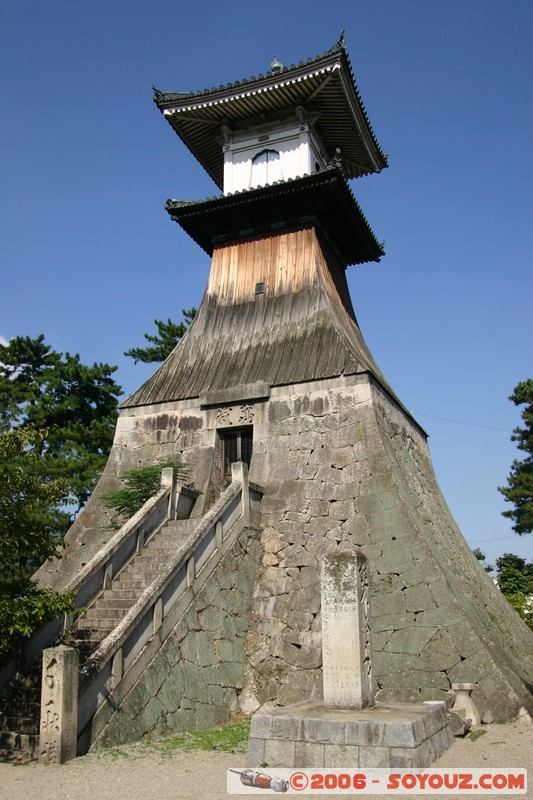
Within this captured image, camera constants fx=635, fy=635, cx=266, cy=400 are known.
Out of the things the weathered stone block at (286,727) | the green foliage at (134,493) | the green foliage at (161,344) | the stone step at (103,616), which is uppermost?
the green foliage at (161,344)

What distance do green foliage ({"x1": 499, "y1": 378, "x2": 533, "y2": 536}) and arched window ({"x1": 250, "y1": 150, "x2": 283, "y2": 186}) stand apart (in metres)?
19.2

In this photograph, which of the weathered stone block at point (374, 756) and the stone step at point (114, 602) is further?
the stone step at point (114, 602)

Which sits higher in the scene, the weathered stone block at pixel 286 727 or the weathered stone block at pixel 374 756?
the weathered stone block at pixel 286 727

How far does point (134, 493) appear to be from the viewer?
43.3 feet

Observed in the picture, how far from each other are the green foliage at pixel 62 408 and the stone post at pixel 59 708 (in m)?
13.7

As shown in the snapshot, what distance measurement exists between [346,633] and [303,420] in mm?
6337

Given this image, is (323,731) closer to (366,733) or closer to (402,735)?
(366,733)

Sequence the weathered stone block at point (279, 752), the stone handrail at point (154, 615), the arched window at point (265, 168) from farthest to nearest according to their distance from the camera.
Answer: the arched window at point (265, 168)
the stone handrail at point (154, 615)
the weathered stone block at point (279, 752)

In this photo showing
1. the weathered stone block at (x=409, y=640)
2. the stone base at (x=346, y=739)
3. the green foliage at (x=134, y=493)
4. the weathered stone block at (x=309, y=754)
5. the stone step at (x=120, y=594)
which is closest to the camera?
the stone base at (x=346, y=739)

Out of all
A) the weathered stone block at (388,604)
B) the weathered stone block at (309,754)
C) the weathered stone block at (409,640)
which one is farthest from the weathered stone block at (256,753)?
the weathered stone block at (388,604)

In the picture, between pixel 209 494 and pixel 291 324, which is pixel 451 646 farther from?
pixel 291 324

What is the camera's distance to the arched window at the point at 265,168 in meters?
18.3

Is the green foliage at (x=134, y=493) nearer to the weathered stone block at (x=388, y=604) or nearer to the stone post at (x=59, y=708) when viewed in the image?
the weathered stone block at (x=388, y=604)

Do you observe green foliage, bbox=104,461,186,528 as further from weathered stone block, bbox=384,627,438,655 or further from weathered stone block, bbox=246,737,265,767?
weathered stone block, bbox=246,737,265,767
